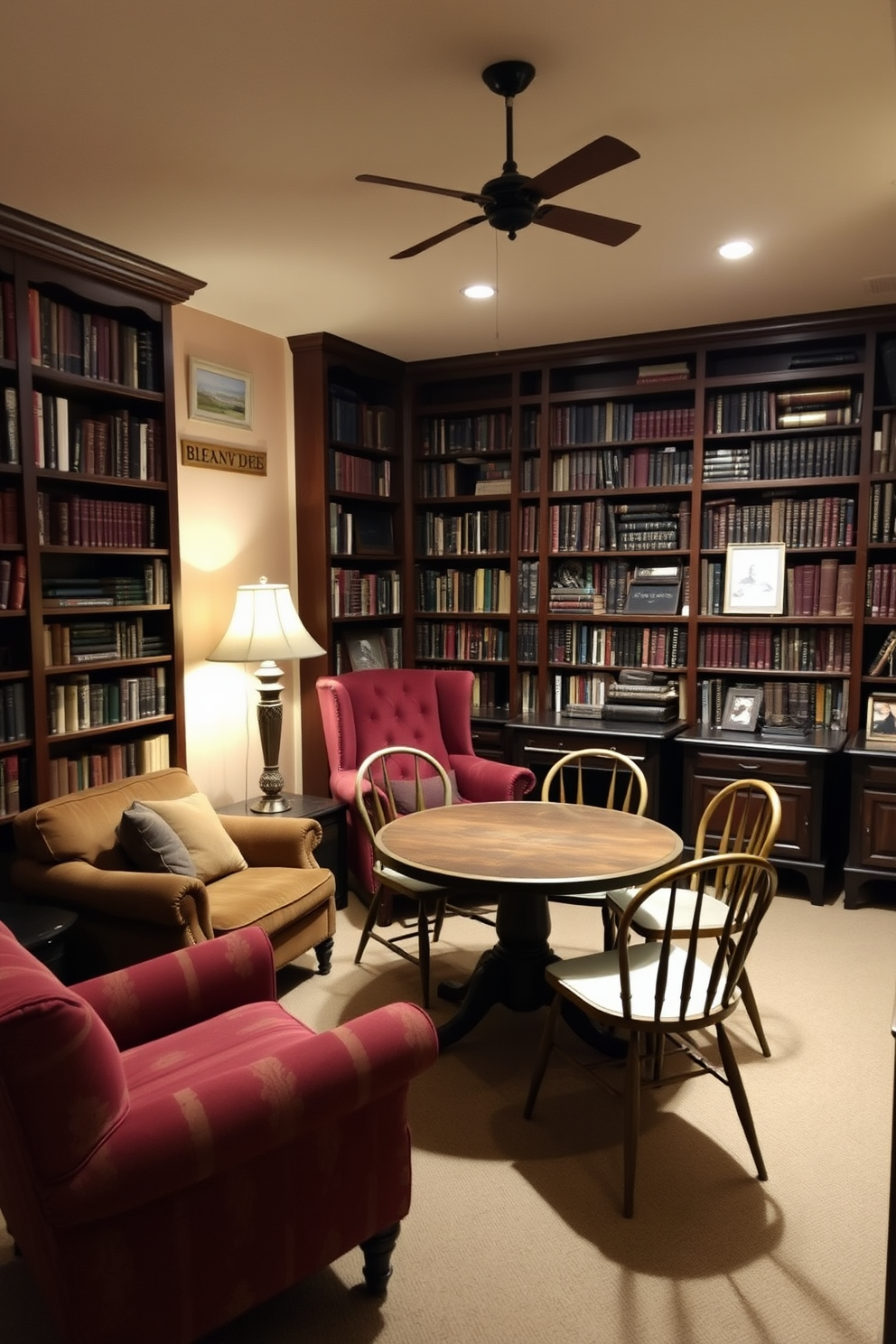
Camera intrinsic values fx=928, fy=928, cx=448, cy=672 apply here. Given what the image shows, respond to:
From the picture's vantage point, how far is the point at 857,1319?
184 centimetres

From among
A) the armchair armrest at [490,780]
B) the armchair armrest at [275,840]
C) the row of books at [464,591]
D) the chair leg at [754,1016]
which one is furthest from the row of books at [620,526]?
the chair leg at [754,1016]

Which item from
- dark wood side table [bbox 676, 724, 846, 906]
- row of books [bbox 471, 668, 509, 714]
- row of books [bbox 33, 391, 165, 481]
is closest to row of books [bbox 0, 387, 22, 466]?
row of books [bbox 33, 391, 165, 481]

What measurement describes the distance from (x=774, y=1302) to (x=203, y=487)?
3.53 metres

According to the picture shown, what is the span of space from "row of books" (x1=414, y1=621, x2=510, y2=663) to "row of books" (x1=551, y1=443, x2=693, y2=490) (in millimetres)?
880

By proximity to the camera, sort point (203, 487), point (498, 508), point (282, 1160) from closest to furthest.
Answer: point (282, 1160), point (203, 487), point (498, 508)

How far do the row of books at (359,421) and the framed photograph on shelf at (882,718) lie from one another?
9.17ft

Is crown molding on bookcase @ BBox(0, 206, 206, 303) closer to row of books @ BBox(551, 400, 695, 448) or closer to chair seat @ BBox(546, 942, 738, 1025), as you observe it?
row of books @ BBox(551, 400, 695, 448)

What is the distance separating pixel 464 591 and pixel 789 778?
204cm

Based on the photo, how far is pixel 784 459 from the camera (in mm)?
4457

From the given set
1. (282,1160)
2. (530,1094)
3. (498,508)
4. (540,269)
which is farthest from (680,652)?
(282,1160)

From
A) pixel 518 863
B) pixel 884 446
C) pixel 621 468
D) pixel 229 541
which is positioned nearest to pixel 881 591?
pixel 884 446

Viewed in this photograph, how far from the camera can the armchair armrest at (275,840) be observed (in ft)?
11.2

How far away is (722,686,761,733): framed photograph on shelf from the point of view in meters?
4.50

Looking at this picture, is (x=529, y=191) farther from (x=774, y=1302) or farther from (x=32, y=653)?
(x=774, y=1302)
